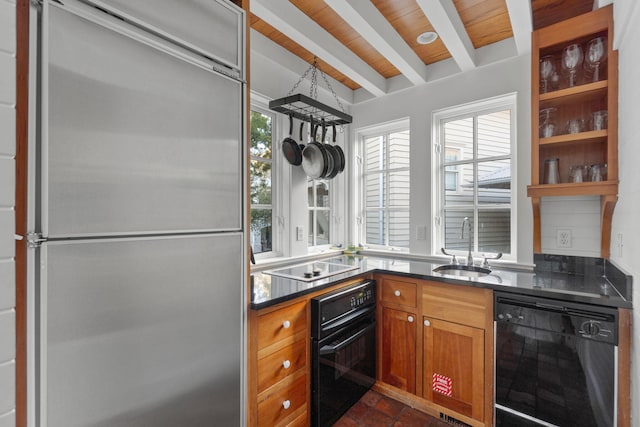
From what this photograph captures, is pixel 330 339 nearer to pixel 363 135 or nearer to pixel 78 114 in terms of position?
pixel 78 114

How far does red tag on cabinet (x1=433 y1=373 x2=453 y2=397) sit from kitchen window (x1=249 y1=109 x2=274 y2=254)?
149cm

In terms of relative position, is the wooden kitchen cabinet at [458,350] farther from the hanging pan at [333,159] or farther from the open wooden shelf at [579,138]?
the hanging pan at [333,159]

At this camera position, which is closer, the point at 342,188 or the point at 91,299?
the point at 91,299

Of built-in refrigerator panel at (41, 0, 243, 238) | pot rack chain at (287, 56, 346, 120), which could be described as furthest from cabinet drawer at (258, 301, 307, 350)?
pot rack chain at (287, 56, 346, 120)

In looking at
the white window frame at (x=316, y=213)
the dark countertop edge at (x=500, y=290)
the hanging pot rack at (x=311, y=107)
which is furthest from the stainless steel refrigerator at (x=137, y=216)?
the white window frame at (x=316, y=213)

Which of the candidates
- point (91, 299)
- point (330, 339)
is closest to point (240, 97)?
point (91, 299)

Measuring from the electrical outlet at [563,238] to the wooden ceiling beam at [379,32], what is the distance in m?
1.57

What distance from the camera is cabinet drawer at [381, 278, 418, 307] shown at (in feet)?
7.17

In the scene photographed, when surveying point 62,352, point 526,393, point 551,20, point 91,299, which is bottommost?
point 526,393

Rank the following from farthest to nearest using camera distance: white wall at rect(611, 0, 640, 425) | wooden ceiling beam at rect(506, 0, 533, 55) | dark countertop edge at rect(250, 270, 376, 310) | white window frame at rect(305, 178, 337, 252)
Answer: white window frame at rect(305, 178, 337, 252) → wooden ceiling beam at rect(506, 0, 533, 55) → dark countertop edge at rect(250, 270, 376, 310) → white wall at rect(611, 0, 640, 425)

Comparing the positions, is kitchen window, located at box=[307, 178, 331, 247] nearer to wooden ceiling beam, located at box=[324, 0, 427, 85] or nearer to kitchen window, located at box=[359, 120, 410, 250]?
kitchen window, located at box=[359, 120, 410, 250]

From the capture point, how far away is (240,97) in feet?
4.62

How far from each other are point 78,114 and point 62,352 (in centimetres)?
68

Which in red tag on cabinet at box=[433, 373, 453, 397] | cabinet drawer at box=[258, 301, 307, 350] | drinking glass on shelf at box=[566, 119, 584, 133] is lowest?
red tag on cabinet at box=[433, 373, 453, 397]
